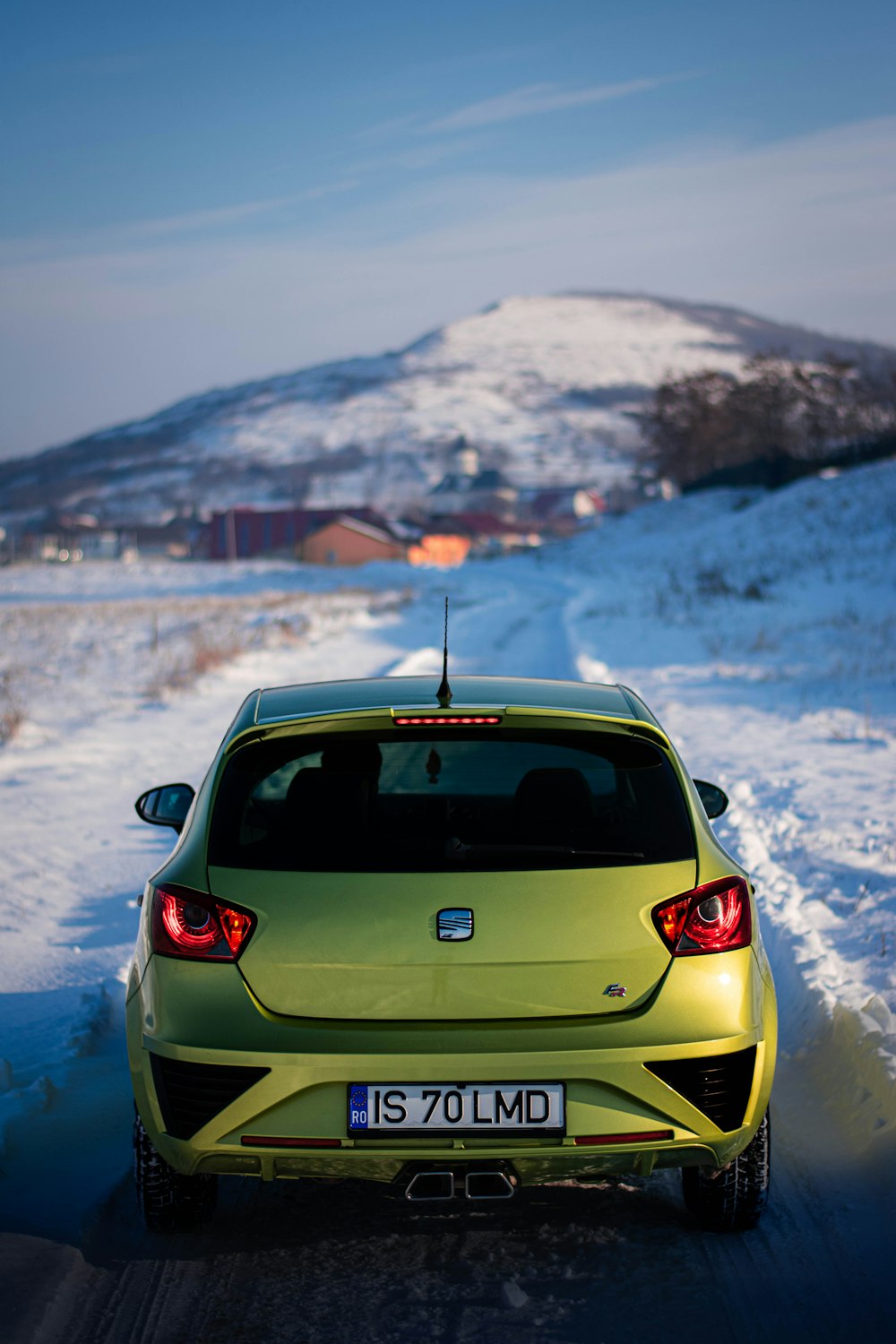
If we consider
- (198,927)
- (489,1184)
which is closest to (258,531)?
(198,927)

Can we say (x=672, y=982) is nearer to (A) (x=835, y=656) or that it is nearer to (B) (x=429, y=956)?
(B) (x=429, y=956)

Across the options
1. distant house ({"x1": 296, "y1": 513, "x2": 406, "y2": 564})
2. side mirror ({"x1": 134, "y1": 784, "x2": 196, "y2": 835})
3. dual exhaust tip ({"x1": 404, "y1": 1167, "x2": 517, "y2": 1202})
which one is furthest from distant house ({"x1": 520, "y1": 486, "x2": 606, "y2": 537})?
dual exhaust tip ({"x1": 404, "y1": 1167, "x2": 517, "y2": 1202})

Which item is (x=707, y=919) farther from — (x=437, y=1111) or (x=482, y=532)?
(x=482, y=532)

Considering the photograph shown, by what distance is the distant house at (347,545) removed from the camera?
121131 mm

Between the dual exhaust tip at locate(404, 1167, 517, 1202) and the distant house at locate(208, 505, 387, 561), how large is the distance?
130 meters

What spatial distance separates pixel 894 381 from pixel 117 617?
148 ft

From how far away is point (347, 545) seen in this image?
12156 cm

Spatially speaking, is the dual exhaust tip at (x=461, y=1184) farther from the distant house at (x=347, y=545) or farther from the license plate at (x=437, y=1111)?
the distant house at (x=347, y=545)

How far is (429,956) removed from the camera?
3217 millimetres

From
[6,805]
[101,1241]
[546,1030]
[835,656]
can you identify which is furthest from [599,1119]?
[835,656]

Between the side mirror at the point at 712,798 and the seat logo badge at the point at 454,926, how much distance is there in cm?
174

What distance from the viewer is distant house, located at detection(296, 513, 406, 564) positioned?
397 ft

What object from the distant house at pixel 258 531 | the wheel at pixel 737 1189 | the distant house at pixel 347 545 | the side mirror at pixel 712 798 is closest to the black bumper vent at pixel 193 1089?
the wheel at pixel 737 1189

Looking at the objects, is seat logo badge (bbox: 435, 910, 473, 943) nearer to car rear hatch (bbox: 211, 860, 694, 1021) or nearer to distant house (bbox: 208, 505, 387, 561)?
car rear hatch (bbox: 211, 860, 694, 1021)
